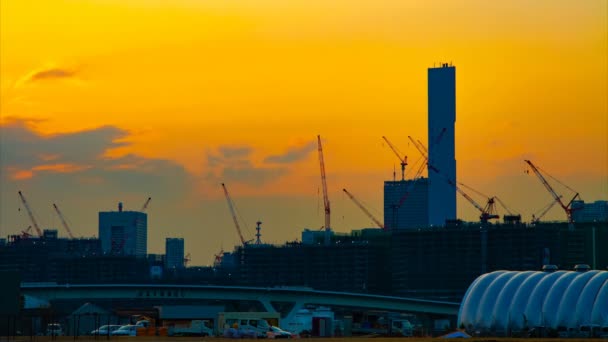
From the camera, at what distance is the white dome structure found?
15325 centimetres

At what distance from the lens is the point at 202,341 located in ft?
402

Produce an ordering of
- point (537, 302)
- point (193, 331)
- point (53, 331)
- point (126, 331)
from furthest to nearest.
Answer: point (537, 302) → point (126, 331) → point (193, 331) → point (53, 331)

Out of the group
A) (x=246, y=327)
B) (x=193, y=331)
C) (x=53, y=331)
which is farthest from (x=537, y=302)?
(x=53, y=331)

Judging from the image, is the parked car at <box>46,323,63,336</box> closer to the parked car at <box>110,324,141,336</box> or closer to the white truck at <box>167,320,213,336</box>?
the parked car at <box>110,324,141,336</box>

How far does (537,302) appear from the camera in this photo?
521ft

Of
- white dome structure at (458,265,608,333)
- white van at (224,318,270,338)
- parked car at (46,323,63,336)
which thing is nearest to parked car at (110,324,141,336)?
parked car at (46,323,63,336)

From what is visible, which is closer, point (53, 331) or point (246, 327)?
point (53, 331)

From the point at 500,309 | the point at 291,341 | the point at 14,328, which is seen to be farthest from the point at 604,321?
the point at 14,328

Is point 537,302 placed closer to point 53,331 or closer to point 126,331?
point 126,331

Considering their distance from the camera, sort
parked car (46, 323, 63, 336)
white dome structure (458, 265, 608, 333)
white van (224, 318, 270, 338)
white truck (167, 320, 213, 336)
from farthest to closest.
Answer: white dome structure (458, 265, 608, 333) < white truck (167, 320, 213, 336) < parked car (46, 323, 63, 336) < white van (224, 318, 270, 338)

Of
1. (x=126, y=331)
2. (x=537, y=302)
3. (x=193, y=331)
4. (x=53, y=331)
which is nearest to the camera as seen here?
(x=53, y=331)

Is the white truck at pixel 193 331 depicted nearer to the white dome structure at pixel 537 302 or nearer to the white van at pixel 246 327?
the white van at pixel 246 327

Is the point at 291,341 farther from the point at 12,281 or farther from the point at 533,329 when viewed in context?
the point at 12,281

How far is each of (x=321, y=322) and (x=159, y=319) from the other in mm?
A: 24562
